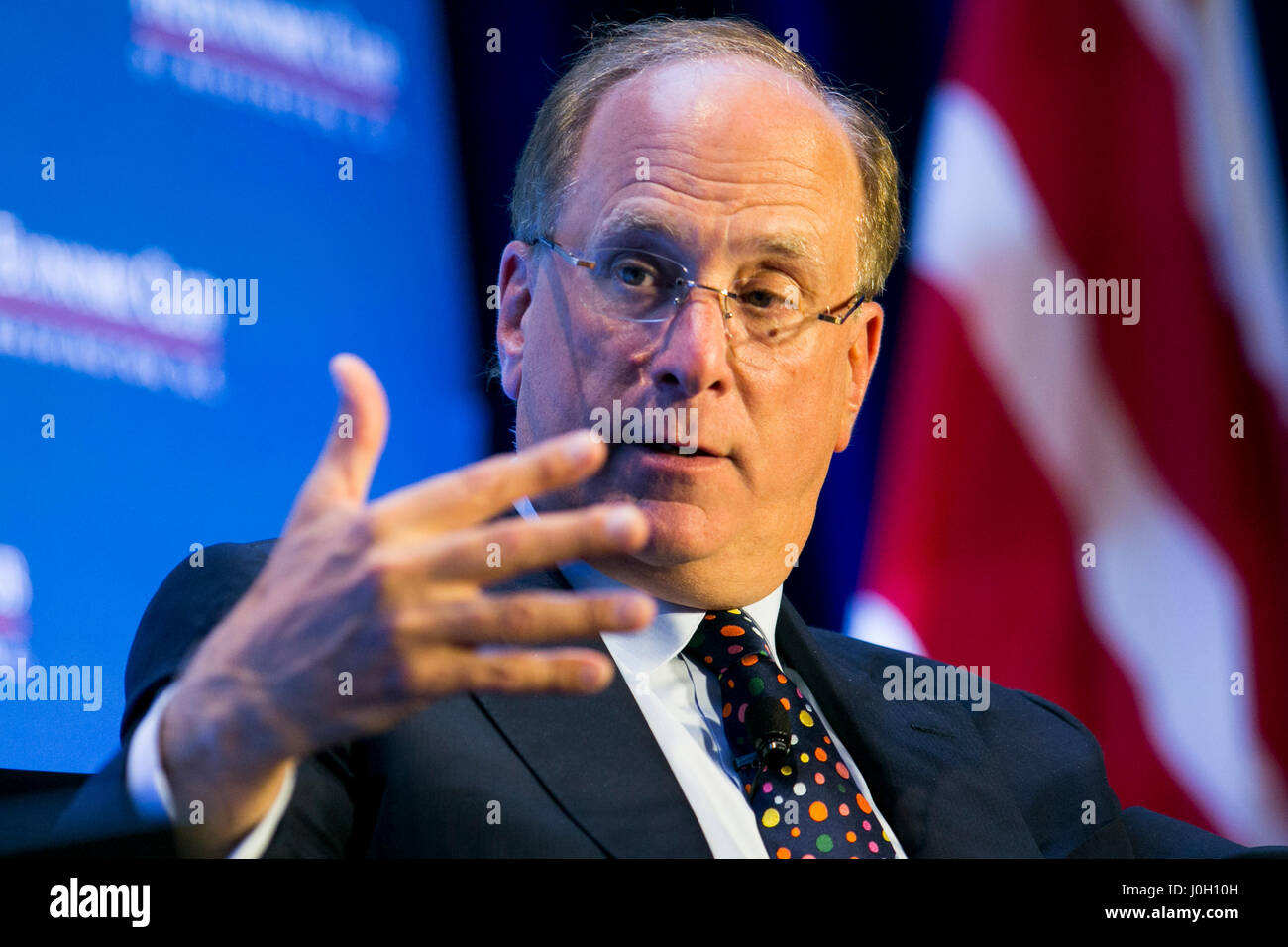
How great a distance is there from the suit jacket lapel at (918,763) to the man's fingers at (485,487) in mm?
873

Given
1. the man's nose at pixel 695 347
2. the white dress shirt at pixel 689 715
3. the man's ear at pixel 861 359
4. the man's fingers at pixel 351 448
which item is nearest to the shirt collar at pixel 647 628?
the white dress shirt at pixel 689 715

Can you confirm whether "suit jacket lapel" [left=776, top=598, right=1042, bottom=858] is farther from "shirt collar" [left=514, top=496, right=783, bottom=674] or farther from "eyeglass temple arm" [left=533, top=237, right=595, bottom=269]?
"eyeglass temple arm" [left=533, top=237, right=595, bottom=269]

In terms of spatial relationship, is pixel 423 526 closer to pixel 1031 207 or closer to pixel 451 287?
pixel 451 287

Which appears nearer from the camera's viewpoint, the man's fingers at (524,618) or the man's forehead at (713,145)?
the man's fingers at (524,618)

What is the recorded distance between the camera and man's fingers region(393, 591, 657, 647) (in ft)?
3.52

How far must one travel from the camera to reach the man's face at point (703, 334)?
168 centimetres

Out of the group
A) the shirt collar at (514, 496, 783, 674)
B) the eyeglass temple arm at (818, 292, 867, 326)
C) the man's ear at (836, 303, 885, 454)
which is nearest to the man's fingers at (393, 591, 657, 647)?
the shirt collar at (514, 496, 783, 674)

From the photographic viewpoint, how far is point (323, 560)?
1140mm

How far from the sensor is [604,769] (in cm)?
150

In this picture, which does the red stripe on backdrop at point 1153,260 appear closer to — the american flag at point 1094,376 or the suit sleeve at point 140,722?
the american flag at point 1094,376

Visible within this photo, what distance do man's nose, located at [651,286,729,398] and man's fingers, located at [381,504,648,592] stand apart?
599mm

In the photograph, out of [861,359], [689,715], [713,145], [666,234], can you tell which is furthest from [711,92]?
[689,715]

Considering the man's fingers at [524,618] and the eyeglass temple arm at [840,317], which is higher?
the eyeglass temple arm at [840,317]
